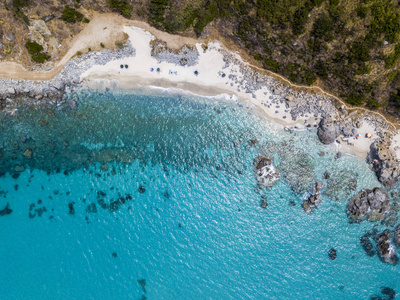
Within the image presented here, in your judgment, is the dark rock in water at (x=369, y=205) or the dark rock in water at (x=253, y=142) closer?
the dark rock in water at (x=369, y=205)

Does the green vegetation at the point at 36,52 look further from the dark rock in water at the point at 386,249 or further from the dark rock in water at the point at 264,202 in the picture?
the dark rock in water at the point at 386,249

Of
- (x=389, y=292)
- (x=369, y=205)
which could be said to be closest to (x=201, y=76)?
(x=369, y=205)

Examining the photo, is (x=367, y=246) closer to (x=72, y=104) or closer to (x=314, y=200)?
(x=314, y=200)

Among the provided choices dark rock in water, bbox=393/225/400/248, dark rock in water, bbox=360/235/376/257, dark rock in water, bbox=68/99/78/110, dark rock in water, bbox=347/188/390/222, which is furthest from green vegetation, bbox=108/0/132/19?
dark rock in water, bbox=393/225/400/248

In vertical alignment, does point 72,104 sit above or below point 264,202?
above

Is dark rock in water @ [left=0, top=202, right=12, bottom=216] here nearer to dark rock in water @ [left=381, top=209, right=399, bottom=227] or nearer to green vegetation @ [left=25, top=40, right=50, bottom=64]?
green vegetation @ [left=25, top=40, right=50, bottom=64]

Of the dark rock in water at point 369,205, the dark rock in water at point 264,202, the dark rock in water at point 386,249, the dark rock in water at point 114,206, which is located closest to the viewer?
the dark rock in water at point 369,205

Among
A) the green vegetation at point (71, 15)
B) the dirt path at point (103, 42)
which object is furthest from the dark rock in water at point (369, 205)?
the green vegetation at point (71, 15)
